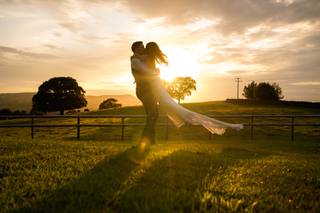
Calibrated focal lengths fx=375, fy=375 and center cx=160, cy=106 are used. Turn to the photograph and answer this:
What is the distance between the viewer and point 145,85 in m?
8.93

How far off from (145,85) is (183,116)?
54.0 inches

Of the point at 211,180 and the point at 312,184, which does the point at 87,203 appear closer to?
the point at 211,180

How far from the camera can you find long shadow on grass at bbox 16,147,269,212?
3.82 m

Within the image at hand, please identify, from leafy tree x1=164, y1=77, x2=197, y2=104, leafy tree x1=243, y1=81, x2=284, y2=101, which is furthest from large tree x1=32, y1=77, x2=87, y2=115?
leafy tree x1=243, y1=81, x2=284, y2=101

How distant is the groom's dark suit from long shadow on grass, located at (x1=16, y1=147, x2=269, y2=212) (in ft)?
8.57

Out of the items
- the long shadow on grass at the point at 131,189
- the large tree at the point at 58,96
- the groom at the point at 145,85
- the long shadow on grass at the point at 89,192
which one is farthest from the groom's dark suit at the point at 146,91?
the large tree at the point at 58,96

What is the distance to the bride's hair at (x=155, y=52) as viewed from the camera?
8789 millimetres

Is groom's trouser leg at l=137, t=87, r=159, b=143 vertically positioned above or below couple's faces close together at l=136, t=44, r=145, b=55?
below

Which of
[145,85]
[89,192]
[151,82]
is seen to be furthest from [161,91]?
[89,192]

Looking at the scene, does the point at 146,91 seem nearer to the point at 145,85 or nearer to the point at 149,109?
the point at 145,85

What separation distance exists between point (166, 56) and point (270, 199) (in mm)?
5315

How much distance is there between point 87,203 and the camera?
3.94 m

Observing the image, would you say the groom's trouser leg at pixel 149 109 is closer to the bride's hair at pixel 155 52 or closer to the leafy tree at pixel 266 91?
the bride's hair at pixel 155 52

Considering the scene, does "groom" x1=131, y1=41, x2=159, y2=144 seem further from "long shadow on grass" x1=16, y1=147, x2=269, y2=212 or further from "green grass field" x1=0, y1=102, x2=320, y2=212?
"long shadow on grass" x1=16, y1=147, x2=269, y2=212
